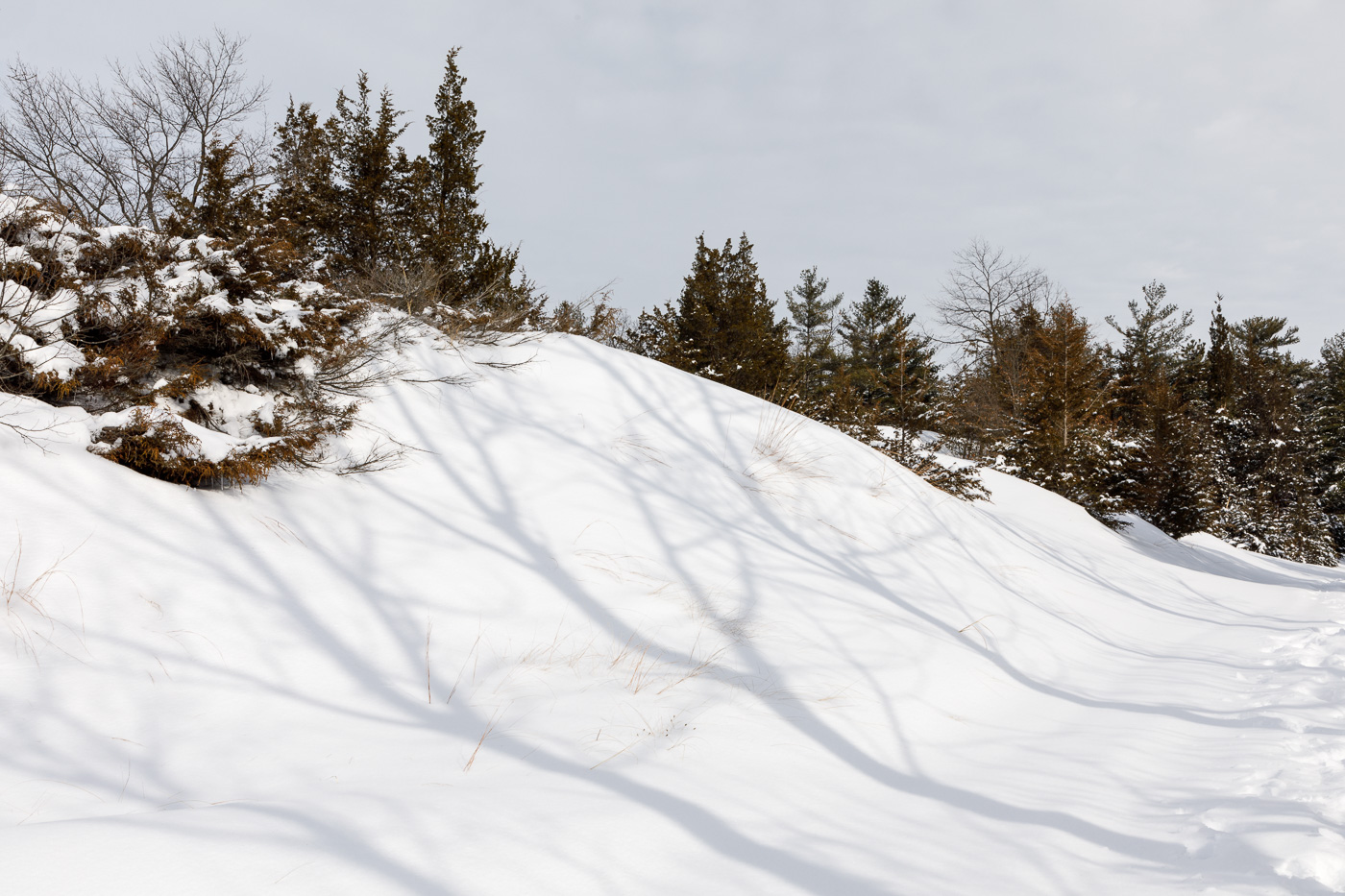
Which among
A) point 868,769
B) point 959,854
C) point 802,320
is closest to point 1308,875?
point 959,854

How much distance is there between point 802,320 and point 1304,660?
3815 cm

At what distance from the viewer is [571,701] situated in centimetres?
287

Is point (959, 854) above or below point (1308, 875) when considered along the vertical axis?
below

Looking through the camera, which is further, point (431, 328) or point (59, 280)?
point (431, 328)

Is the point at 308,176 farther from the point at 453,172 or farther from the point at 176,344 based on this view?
the point at 176,344

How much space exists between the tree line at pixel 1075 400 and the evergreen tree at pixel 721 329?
0.18 ft

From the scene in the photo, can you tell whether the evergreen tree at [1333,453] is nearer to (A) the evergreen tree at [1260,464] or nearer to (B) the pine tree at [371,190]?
(A) the evergreen tree at [1260,464]

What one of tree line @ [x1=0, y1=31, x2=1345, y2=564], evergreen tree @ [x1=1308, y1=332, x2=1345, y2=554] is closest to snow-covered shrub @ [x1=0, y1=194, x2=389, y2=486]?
tree line @ [x1=0, y1=31, x2=1345, y2=564]

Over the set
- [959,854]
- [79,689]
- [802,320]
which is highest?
[802,320]

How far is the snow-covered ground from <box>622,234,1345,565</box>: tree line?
4778 mm

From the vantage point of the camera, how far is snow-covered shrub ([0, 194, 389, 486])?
3.22 m

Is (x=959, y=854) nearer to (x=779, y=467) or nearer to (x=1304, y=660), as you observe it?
(x=779, y=467)

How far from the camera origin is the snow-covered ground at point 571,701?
1919 mm

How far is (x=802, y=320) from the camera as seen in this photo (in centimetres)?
4178
